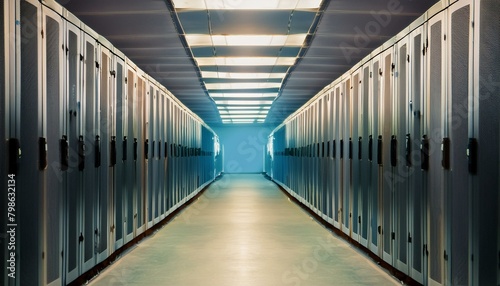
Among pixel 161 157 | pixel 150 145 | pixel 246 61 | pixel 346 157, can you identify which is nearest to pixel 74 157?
pixel 150 145

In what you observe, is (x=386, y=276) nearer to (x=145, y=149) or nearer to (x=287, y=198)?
(x=145, y=149)

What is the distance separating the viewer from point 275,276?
4949 millimetres

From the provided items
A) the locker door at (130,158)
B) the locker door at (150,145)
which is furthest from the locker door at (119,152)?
the locker door at (150,145)

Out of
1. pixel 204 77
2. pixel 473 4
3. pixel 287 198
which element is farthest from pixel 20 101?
pixel 287 198

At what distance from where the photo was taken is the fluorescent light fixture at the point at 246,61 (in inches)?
369

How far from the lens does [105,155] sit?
5.46 m

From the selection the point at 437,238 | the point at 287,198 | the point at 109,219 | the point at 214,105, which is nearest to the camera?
the point at 437,238

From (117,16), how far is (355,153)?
3.36m

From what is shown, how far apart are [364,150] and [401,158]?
53.7 inches

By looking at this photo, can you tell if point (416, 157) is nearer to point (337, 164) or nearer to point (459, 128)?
point (459, 128)

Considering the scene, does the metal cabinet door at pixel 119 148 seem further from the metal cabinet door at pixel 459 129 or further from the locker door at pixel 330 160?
the metal cabinet door at pixel 459 129

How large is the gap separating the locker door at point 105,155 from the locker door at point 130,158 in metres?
0.62

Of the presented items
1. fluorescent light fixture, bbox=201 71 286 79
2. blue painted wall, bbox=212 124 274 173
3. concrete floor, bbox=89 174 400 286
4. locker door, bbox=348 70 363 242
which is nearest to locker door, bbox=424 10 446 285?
concrete floor, bbox=89 174 400 286

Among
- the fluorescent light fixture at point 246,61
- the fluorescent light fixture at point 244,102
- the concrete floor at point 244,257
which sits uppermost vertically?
the fluorescent light fixture at point 246,61
